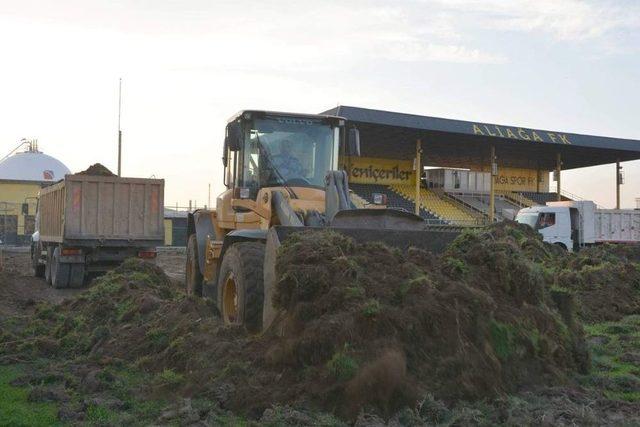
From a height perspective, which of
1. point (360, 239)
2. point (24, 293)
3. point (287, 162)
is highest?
point (287, 162)

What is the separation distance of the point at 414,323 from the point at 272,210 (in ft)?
11.5

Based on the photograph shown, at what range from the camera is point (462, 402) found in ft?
18.9

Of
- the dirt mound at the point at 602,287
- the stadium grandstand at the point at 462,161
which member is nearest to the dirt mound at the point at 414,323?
the dirt mound at the point at 602,287

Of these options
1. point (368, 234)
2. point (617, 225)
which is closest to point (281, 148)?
point (368, 234)

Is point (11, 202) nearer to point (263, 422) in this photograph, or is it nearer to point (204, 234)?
point (204, 234)

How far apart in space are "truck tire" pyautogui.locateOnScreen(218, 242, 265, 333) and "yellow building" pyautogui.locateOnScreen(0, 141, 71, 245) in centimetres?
3791

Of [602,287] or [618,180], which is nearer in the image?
[602,287]

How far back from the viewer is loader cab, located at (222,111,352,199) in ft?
32.4

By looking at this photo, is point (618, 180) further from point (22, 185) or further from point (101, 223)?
point (22, 185)

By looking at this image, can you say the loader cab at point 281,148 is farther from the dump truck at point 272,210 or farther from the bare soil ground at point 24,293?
the bare soil ground at point 24,293

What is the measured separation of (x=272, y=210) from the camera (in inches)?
358

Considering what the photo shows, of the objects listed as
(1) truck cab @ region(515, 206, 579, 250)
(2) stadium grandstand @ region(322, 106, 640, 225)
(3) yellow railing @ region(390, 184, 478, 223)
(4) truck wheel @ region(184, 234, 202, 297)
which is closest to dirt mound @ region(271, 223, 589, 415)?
(4) truck wheel @ region(184, 234, 202, 297)

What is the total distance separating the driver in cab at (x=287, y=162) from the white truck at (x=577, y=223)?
20966mm

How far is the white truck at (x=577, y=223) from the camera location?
30.3 meters
